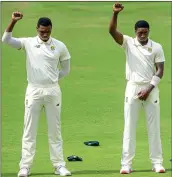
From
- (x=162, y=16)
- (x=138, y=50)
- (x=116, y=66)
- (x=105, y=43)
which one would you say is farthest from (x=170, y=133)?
(x=162, y=16)

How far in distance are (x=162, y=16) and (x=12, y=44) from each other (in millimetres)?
11389

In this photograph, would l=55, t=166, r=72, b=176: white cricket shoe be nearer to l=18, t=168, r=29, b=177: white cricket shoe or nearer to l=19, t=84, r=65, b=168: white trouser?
l=19, t=84, r=65, b=168: white trouser

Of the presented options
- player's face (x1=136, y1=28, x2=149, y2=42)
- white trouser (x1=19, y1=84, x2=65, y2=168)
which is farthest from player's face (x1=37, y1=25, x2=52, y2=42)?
player's face (x1=136, y1=28, x2=149, y2=42)

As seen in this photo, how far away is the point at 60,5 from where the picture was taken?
2206cm

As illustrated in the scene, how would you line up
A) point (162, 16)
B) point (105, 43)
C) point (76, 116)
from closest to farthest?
point (76, 116), point (105, 43), point (162, 16)

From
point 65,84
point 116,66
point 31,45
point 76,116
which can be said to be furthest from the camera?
point 116,66

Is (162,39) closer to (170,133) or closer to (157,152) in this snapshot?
(170,133)

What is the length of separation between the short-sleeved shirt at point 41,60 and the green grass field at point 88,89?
4.08 feet

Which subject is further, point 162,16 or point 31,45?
point 162,16

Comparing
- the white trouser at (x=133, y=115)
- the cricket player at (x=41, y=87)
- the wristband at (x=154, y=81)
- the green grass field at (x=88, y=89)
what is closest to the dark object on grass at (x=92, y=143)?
the green grass field at (x=88, y=89)

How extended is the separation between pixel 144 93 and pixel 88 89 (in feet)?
19.3

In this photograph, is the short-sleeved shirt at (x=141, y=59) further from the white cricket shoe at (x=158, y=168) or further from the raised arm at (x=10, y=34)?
the raised arm at (x=10, y=34)

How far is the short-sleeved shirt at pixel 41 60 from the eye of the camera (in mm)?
10930

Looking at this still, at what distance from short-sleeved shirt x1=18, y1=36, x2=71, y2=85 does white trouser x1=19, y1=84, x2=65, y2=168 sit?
0.37 feet
